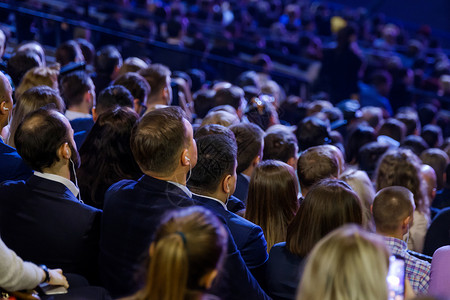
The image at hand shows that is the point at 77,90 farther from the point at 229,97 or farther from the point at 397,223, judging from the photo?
the point at 397,223

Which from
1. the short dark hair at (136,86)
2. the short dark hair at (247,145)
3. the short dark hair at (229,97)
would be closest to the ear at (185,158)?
the short dark hair at (247,145)

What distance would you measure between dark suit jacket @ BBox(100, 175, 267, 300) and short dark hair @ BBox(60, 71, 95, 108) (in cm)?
233

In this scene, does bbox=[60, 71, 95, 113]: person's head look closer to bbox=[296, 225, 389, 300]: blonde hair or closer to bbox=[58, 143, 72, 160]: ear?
bbox=[58, 143, 72, 160]: ear

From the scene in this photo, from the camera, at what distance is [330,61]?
1014 centimetres

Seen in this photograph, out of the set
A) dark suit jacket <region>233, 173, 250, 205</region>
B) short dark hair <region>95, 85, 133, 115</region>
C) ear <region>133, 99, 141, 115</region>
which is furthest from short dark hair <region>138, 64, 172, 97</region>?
dark suit jacket <region>233, 173, 250, 205</region>

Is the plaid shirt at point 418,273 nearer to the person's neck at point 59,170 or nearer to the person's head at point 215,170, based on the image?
the person's head at point 215,170

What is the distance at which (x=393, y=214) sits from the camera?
314cm

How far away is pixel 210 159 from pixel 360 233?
1403mm

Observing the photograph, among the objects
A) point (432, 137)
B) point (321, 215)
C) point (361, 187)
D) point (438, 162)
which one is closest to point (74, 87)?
point (361, 187)

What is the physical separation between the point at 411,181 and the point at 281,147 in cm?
100

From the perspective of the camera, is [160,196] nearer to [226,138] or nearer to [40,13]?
[226,138]

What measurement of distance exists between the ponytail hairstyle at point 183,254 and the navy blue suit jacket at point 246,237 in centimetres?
87

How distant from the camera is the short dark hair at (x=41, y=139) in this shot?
2721mm

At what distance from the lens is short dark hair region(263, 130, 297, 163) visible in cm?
421
